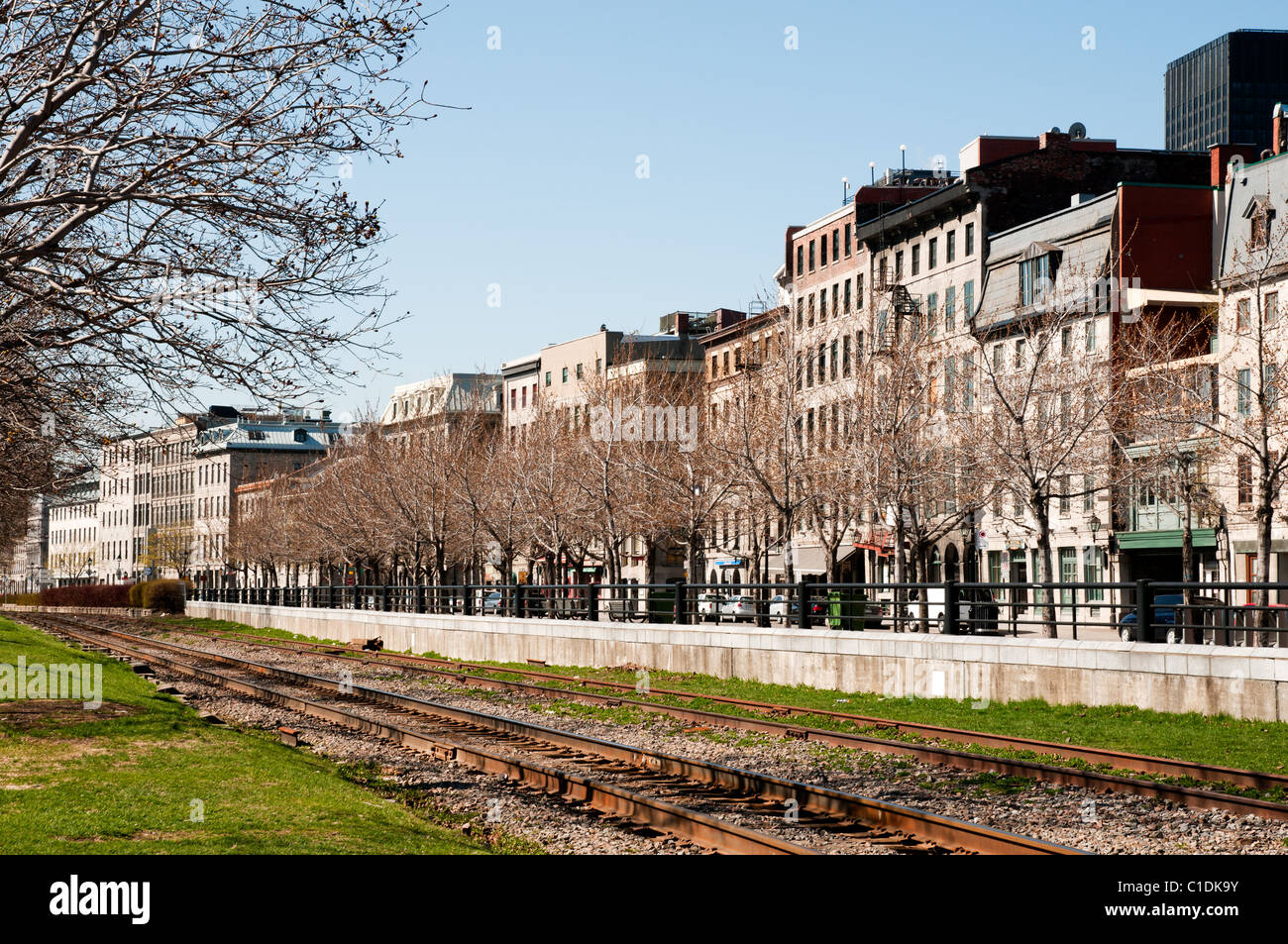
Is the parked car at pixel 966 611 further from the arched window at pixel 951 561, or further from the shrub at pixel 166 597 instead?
the shrub at pixel 166 597

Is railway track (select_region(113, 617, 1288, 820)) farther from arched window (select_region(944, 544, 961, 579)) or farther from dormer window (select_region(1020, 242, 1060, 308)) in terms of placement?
arched window (select_region(944, 544, 961, 579))

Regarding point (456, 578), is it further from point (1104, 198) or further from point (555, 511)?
point (1104, 198)

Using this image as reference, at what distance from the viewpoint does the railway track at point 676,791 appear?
38.0 ft

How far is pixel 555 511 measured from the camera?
5372cm

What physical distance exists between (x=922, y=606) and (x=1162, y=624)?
5.82m

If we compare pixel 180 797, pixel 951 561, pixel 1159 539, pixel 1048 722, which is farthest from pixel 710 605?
pixel 180 797

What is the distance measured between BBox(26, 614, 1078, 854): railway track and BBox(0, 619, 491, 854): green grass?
1.67m

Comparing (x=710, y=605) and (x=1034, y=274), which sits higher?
(x=1034, y=274)

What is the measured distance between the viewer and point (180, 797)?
13.4 meters

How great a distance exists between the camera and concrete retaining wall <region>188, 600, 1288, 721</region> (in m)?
19.4

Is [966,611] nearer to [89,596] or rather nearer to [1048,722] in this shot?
[1048,722]

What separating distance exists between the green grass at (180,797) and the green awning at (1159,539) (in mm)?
41479
